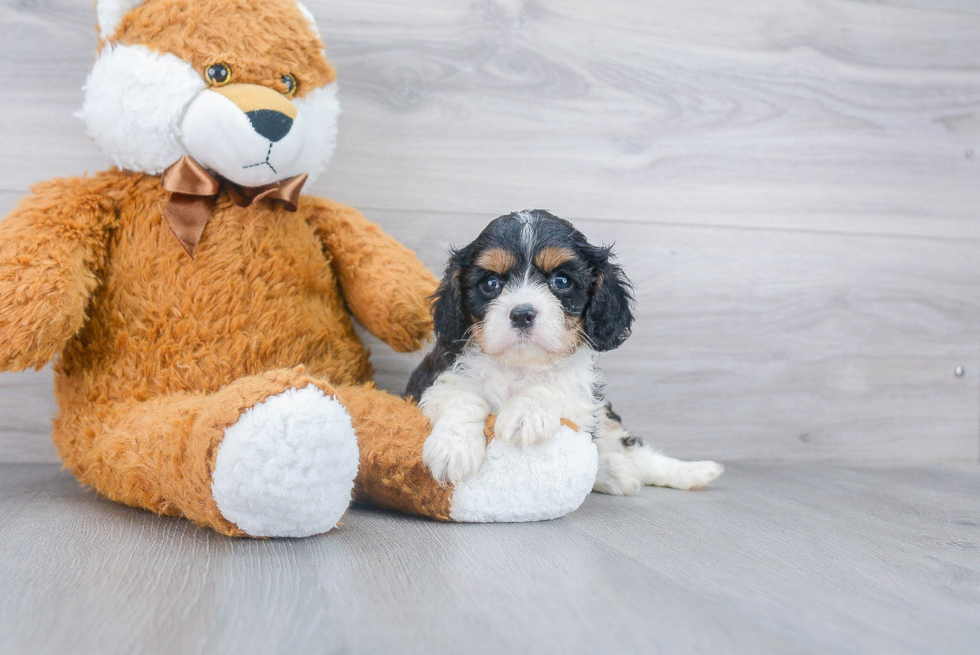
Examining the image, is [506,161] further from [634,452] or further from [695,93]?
[634,452]

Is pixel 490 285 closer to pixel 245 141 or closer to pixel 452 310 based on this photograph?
pixel 452 310

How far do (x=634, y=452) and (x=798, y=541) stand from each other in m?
0.56

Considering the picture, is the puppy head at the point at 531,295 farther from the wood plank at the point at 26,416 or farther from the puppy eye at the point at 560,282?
the wood plank at the point at 26,416

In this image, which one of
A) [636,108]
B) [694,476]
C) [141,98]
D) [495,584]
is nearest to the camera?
[495,584]

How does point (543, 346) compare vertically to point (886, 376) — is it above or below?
above

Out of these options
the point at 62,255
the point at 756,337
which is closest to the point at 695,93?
the point at 756,337

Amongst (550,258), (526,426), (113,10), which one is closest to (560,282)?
(550,258)

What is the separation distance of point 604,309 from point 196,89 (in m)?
0.97

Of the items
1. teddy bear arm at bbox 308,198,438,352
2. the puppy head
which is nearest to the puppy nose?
the puppy head

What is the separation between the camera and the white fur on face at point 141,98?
1536 mm

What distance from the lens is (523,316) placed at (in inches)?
59.0

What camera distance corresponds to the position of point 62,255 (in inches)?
59.0

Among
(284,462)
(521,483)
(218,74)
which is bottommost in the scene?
(521,483)

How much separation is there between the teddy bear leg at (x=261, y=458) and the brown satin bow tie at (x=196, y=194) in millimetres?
425
